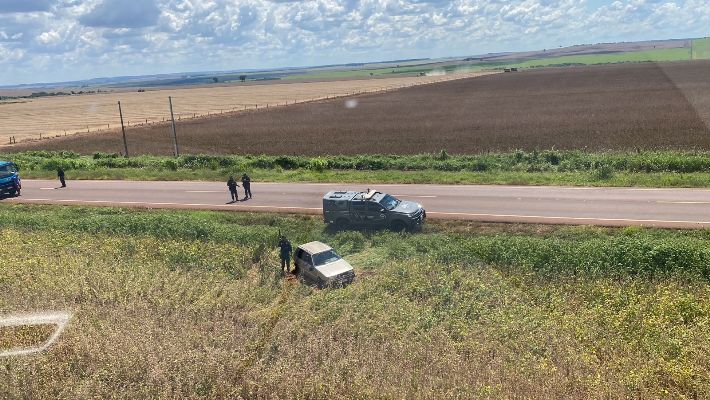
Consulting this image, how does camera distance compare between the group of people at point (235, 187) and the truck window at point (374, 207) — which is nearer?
the truck window at point (374, 207)

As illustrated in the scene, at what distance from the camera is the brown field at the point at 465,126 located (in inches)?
1895

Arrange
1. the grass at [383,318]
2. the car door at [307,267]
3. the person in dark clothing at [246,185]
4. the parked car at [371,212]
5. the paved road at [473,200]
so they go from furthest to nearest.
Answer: the person in dark clothing at [246,185] < the paved road at [473,200] < the parked car at [371,212] < the car door at [307,267] < the grass at [383,318]

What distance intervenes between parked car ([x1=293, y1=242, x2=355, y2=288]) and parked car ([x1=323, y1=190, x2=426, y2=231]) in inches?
177

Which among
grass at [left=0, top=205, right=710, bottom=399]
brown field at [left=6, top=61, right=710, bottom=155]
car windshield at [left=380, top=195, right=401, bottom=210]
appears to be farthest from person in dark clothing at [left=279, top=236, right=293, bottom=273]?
brown field at [left=6, top=61, right=710, bottom=155]

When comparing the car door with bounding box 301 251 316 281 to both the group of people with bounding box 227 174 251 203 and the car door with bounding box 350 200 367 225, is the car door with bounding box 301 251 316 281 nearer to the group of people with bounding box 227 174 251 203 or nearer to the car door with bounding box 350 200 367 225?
the car door with bounding box 350 200 367 225

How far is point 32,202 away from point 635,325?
33.0 metres

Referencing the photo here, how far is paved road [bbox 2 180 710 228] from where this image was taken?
22656 millimetres

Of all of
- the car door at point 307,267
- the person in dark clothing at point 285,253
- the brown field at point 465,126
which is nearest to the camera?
the car door at point 307,267

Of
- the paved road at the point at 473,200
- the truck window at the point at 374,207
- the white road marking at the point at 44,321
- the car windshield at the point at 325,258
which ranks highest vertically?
the truck window at the point at 374,207

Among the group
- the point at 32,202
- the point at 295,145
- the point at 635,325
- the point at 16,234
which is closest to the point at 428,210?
the point at 635,325

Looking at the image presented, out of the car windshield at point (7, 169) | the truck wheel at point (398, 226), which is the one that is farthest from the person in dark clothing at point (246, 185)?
the car windshield at point (7, 169)

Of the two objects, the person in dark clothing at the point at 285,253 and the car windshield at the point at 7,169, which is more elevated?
the car windshield at the point at 7,169

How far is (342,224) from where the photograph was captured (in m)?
23.3

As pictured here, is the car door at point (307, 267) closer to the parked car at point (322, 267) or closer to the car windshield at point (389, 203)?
the parked car at point (322, 267)
